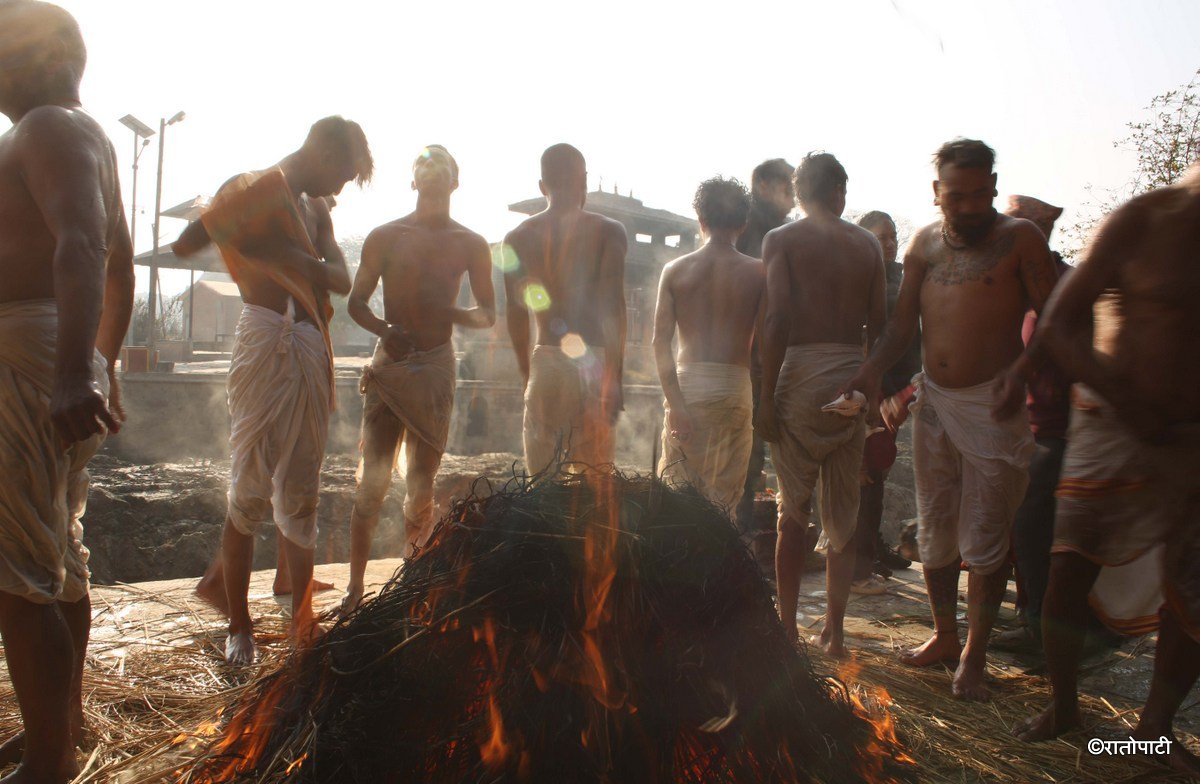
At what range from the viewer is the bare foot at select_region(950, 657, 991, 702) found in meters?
3.26

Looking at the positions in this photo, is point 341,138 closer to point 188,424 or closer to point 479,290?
point 479,290

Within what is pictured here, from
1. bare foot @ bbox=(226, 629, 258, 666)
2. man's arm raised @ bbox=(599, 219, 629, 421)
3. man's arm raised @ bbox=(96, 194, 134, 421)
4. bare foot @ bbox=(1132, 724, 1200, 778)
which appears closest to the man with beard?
man's arm raised @ bbox=(599, 219, 629, 421)

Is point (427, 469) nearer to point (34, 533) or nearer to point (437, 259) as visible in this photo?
point (437, 259)

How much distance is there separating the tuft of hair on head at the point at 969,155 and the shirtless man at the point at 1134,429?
0.90 meters

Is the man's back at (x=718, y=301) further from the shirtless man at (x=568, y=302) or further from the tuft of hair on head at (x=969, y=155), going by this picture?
the tuft of hair on head at (x=969, y=155)

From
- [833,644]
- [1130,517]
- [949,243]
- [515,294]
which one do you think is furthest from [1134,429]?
[515,294]

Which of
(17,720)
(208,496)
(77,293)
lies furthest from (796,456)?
(208,496)

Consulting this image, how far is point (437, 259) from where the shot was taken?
14.6 feet

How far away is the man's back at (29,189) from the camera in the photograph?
7.36 ft

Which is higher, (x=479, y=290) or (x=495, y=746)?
(x=479, y=290)

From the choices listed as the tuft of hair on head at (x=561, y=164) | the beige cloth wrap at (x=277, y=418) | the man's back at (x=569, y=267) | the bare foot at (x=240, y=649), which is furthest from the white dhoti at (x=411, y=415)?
the tuft of hair on head at (x=561, y=164)

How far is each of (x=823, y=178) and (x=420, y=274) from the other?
7.27 ft

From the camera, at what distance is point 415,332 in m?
4.43

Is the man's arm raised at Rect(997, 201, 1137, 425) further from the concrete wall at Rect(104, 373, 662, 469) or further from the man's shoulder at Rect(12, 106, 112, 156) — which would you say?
the concrete wall at Rect(104, 373, 662, 469)
